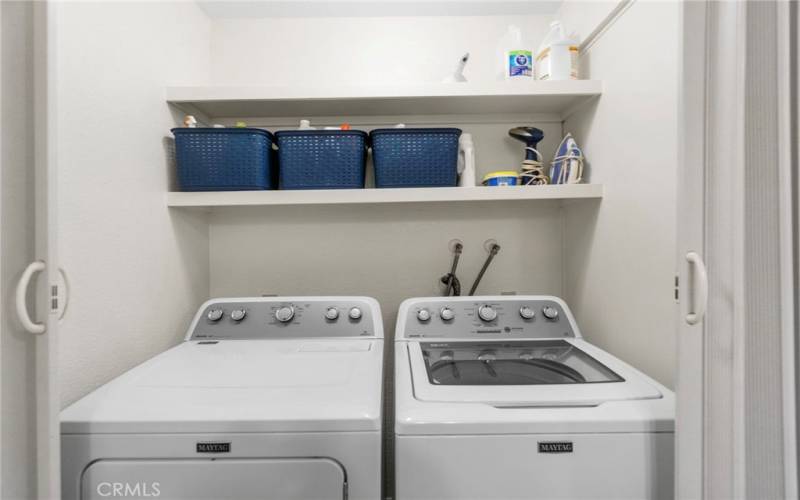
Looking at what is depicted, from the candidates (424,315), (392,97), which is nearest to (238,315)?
(424,315)

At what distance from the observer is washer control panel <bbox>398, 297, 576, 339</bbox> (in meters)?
1.63

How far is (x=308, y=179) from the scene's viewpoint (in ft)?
5.35

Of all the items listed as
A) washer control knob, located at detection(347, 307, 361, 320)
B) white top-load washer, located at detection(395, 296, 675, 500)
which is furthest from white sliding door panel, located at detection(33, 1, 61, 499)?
washer control knob, located at detection(347, 307, 361, 320)

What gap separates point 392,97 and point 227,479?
134cm

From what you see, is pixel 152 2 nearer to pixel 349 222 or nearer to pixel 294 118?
pixel 294 118

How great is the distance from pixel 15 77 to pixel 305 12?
146 cm

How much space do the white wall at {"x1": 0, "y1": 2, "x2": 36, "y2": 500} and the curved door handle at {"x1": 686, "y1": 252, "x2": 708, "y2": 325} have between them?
1.23 meters

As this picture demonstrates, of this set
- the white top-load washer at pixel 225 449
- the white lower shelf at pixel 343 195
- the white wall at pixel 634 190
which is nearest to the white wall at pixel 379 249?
the white wall at pixel 634 190

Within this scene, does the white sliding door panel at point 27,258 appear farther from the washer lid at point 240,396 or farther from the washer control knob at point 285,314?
the washer control knob at point 285,314

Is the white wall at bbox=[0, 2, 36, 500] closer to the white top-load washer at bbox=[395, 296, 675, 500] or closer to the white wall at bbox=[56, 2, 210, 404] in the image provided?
the white wall at bbox=[56, 2, 210, 404]

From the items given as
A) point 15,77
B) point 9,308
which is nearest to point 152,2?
point 15,77

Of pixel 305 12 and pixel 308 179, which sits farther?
pixel 305 12

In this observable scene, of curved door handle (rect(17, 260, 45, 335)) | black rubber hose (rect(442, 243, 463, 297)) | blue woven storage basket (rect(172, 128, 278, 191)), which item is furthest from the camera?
black rubber hose (rect(442, 243, 463, 297))

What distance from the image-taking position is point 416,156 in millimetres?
1638
